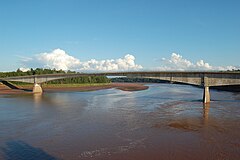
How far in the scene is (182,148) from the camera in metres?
18.3

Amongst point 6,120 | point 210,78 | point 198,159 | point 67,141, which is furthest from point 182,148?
point 210,78

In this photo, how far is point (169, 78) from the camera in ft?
170

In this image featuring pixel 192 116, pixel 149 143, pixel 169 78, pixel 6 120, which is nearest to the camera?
pixel 149 143

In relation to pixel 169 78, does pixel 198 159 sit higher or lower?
lower

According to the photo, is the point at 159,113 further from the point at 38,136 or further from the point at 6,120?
the point at 6,120


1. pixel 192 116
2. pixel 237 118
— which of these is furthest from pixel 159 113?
pixel 237 118

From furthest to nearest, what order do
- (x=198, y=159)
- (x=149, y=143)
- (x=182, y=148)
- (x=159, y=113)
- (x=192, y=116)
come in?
(x=159, y=113) < (x=192, y=116) < (x=149, y=143) < (x=182, y=148) < (x=198, y=159)

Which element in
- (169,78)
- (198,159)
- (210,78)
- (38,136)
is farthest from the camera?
(169,78)

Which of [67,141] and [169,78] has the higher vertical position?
[169,78]

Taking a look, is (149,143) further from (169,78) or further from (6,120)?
(169,78)

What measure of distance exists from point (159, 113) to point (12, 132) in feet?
67.5

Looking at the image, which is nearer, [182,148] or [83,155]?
[83,155]

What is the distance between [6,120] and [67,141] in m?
13.9

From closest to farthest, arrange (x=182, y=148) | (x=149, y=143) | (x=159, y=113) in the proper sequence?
1. (x=182, y=148)
2. (x=149, y=143)
3. (x=159, y=113)
